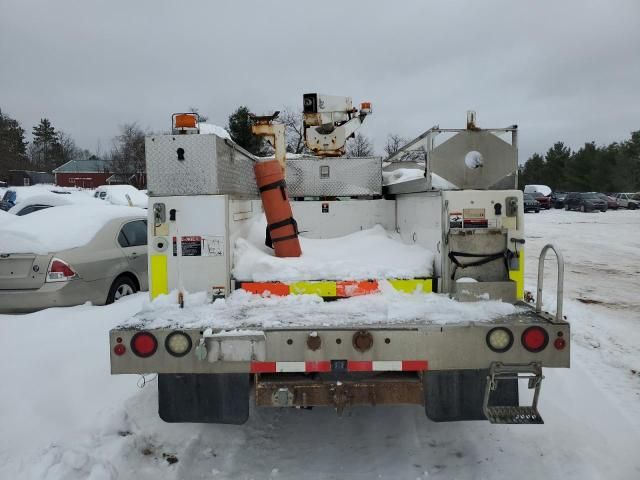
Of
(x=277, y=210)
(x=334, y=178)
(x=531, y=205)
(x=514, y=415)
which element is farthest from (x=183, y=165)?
(x=531, y=205)

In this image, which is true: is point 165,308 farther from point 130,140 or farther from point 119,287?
point 130,140

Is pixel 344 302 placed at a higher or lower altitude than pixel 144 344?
higher

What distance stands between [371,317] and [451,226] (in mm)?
891

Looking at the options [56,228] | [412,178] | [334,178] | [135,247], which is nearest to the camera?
[412,178]

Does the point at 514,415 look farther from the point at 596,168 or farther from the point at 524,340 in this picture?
the point at 596,168

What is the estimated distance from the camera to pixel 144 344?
2984 millimetres

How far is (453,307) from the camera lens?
10.7 feet

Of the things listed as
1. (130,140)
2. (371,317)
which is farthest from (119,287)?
(130,140)

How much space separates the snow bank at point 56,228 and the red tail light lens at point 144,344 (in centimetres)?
388

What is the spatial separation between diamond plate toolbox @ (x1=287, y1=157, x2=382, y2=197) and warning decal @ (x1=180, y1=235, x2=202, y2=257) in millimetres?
1704

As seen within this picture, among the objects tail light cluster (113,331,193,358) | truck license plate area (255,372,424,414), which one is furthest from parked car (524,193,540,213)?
tail light cluster (113,331,193,358)

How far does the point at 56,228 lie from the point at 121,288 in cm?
113

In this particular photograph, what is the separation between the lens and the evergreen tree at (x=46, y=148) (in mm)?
86000

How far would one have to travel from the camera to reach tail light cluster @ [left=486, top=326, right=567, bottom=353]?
Answer: 116 inches
